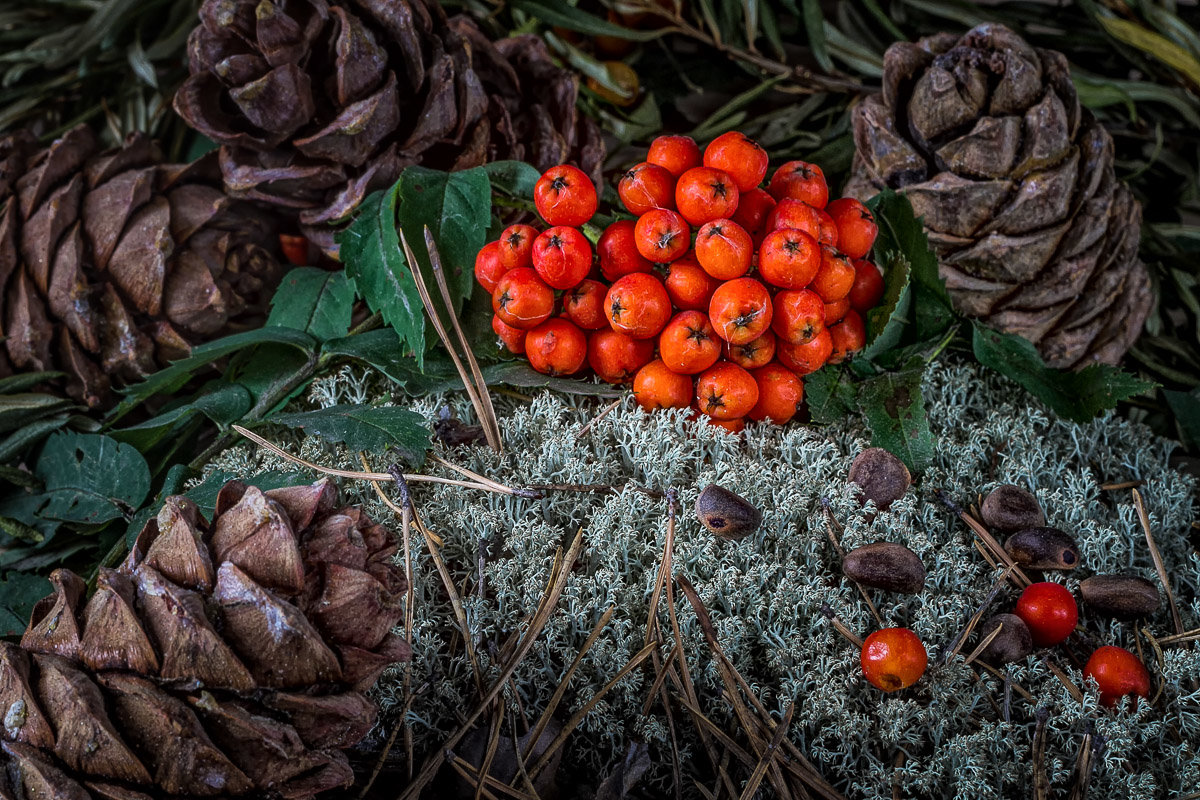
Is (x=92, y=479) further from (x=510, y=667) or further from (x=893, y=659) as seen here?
(x=893, y=659)

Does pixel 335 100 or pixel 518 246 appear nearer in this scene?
pixel 518 246

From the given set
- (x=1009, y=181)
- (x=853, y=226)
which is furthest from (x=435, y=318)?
(x=1009, y=181)

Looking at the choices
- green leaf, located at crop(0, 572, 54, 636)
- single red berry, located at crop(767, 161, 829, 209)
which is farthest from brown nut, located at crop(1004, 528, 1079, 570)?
green leaf, located at crop(0, 572, 54, 636)

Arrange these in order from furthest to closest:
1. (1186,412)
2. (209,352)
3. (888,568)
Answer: (1186,412)
(209,352)
(888,568)

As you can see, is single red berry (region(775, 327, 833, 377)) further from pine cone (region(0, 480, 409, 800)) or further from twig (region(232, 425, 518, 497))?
pine cone (region(0, 480, 409, 800))

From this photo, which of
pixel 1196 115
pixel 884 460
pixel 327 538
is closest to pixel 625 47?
pixel 884 460

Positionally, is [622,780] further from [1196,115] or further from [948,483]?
[1196,115]
